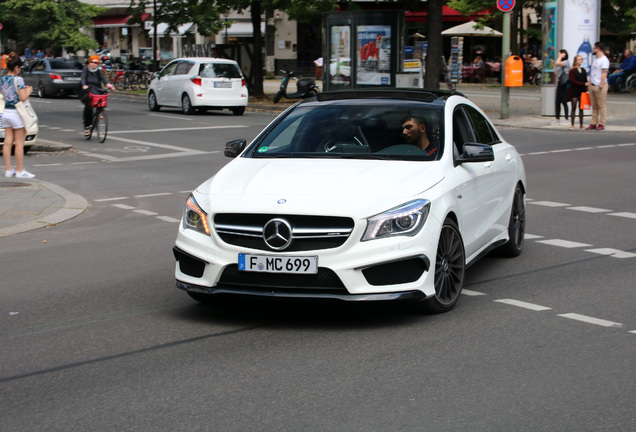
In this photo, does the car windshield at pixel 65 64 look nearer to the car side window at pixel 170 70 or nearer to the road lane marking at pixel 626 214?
the car side window at pixel 170 70

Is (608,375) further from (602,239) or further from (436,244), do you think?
(602,239)

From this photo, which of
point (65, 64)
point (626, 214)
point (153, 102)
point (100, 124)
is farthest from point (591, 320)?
point (65, 64)

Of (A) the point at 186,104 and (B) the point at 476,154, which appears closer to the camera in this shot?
(B) the point at 476,154

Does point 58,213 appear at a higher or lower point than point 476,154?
lower

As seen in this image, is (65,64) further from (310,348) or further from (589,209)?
(310,348)

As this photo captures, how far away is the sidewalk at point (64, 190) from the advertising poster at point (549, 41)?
47.3 inches

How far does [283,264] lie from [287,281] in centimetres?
13

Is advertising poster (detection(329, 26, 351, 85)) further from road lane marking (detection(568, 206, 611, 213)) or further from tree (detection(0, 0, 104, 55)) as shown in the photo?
tree (detection(0, 0, 104, 55))

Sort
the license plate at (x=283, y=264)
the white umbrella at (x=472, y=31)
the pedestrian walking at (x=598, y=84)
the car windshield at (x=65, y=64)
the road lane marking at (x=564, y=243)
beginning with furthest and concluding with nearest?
1. the white umbrella at (x=472, y=31)
2. the car windshield at (x=65, y=64)
3. the pedestrian walking at (x=598, y=84)
4. the road lane marking at (x=564, y=243)
5. the license plate at (x=283, y=264)

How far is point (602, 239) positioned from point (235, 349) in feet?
16.9

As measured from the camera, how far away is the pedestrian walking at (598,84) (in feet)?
73.8

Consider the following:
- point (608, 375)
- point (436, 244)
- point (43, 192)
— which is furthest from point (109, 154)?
point (608, 375)

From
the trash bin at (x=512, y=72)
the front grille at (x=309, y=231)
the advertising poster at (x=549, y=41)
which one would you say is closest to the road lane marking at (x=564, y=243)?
the front grille at (x=309, y=231)

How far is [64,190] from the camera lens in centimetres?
1351
